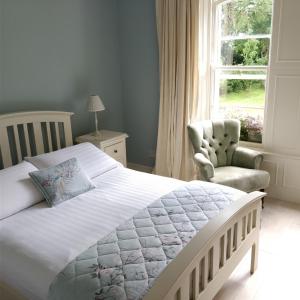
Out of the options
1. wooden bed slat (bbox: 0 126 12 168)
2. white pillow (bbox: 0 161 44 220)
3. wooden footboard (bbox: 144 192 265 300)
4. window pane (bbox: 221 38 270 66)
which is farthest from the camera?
window pane (bbox: 221 38 270 66)

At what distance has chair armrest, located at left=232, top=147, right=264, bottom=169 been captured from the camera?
315cm

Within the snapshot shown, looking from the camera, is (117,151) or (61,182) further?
(117,151)

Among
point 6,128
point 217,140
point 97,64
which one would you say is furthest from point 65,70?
point 217,140

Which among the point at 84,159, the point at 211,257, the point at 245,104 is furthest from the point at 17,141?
the point at 245,104

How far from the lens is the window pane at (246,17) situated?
317 cm

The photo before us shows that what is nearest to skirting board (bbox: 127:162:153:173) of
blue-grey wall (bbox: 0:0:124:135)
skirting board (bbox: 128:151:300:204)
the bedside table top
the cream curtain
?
the cream curtain

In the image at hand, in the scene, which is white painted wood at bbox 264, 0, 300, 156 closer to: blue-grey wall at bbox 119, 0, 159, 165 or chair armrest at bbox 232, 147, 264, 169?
chair armrest at bbox 232, 147, 264, 169

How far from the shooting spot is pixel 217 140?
11.0 feet

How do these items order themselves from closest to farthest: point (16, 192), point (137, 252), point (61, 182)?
point (137, 252) < point (16, 192) < point (61, 182)

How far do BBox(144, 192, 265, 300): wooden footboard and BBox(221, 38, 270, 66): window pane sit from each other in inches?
70.8

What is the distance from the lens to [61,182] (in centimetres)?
230

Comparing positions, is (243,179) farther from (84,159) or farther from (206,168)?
(84,159)

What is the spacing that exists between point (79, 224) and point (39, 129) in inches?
53.7

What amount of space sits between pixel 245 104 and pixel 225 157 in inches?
26.6
